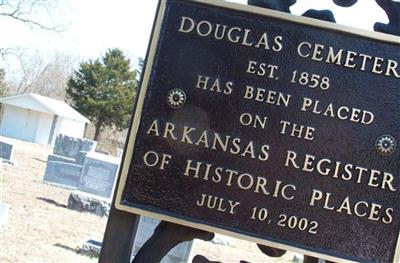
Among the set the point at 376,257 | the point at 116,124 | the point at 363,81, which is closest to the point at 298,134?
the point at 363,81

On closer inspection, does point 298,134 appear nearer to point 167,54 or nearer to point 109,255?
point 167,54

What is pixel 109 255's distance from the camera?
2.70 metres

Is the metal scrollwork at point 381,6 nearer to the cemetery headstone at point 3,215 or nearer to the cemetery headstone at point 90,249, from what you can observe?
the cemetery headstone at point 90,249

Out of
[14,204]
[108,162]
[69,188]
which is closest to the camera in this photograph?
[14,204]

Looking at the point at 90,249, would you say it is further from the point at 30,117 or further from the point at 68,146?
the point at 30,117

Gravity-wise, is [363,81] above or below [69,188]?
above

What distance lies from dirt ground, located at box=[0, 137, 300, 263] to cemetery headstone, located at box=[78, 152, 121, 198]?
689 millimetres

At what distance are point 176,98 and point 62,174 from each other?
45.5 feet

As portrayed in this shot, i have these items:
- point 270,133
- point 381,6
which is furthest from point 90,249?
point 381,6

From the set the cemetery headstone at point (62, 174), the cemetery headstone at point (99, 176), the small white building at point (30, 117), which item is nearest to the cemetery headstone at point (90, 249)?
the cemetery headstone at point (99, 176)

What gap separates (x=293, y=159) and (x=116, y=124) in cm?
3921

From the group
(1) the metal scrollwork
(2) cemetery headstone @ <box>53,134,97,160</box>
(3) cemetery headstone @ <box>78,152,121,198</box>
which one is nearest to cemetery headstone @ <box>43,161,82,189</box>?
(3) cemetery headstone @ <box>78,152,121,198</box>

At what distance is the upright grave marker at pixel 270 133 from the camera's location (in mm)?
2545

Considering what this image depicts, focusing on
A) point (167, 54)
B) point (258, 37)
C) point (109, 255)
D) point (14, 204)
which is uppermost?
point (258, 37)
